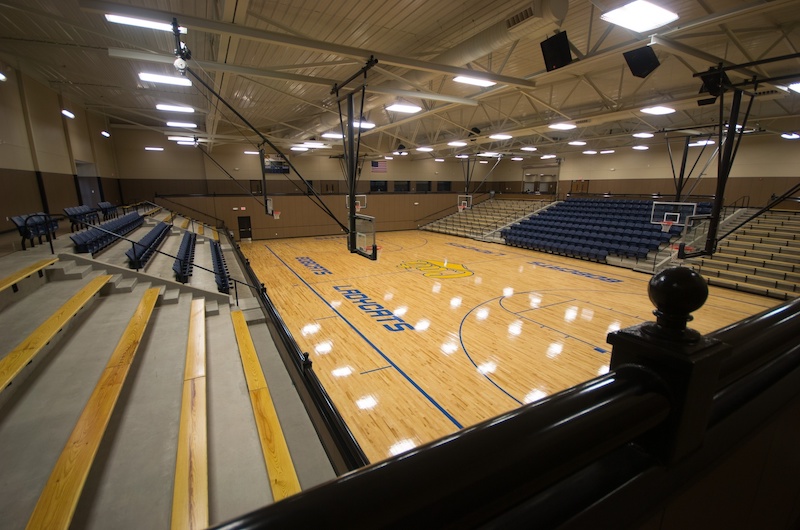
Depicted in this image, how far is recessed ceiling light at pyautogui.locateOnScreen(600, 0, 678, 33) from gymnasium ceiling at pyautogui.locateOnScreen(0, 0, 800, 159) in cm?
61

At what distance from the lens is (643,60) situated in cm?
551

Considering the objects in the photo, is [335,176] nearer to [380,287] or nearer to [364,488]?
[380,287]

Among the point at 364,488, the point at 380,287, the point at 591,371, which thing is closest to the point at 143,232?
the point at 380,287

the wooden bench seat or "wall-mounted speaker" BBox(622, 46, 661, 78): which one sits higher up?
"wall-mounted speaker" BBox(622, 46, 661, 78)

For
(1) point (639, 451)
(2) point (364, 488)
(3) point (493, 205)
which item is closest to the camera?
(2) point (364, 488)

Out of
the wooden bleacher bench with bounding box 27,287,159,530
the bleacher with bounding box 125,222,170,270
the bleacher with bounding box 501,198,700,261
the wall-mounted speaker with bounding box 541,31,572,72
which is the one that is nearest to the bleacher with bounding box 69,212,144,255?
the bleacher with bounding box 125,222,170,270

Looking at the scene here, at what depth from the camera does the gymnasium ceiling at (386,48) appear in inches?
196

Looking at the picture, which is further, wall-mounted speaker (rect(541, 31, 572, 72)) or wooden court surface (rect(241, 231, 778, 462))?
wall-mounted speaker (rect(541, 31, 572, 72))

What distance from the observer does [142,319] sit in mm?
4645

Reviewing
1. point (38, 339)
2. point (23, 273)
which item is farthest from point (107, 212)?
point (38, 339)

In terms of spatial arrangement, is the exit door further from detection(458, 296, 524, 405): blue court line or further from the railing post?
the railing post

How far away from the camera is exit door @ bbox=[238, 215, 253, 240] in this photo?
60.7 feet

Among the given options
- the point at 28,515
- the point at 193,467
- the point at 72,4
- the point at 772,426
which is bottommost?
the point at 193,467

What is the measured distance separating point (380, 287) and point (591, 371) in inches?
236
